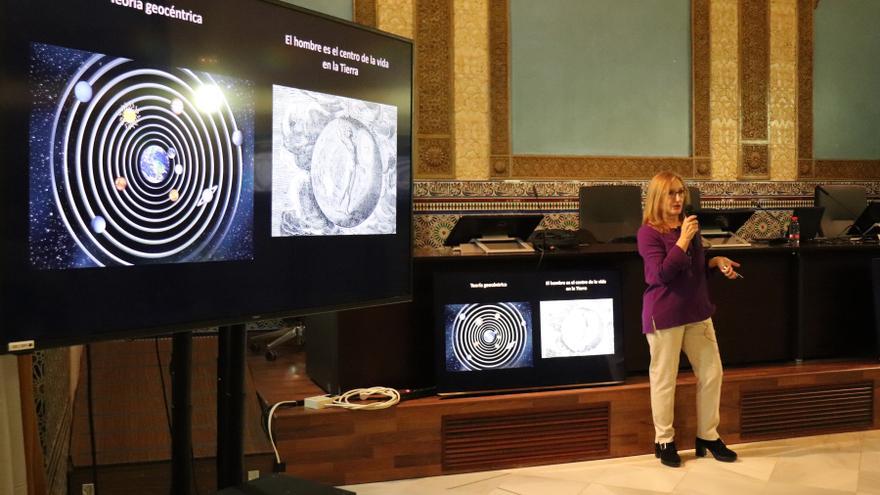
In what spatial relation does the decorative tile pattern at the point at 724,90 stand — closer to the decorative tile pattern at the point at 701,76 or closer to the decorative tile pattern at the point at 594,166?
the decorative tile pattern at the point at 701,76

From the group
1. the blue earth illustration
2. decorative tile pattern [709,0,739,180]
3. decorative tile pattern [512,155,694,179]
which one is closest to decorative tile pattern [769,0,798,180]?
decorative tile pattern [709,0,739,180]

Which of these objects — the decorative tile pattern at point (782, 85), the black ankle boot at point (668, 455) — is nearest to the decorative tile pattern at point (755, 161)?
the decorative tile pattern at point (782, 85)

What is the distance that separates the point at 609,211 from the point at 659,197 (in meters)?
2.97

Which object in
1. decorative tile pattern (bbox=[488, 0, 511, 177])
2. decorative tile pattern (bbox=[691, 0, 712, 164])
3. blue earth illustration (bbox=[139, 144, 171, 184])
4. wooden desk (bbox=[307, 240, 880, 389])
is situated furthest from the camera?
decorative tile pattern (bbox=[691, 0, 712, 164])

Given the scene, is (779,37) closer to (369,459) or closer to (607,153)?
(607,153)

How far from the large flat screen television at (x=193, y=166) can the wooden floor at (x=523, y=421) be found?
1028 mm

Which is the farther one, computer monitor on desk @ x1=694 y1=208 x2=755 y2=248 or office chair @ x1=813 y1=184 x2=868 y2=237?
office chair @ x1=813 y1=184 x2=868 y2=237

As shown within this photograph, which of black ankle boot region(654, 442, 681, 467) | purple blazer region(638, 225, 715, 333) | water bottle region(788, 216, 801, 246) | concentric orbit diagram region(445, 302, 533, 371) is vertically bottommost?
black ankle boot region(654, 442, 681, 467)

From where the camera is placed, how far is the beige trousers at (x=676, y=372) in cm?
403

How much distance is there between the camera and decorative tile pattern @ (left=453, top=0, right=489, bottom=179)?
742cm

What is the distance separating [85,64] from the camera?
1.99 meters

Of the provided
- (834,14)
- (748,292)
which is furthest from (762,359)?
(834,14)

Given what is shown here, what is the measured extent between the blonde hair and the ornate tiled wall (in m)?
3.11

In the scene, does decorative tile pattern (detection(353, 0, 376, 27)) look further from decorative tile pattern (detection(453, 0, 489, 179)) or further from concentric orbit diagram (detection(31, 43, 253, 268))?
concentric orbit diagram (detection(31, 43, 253, 268))
